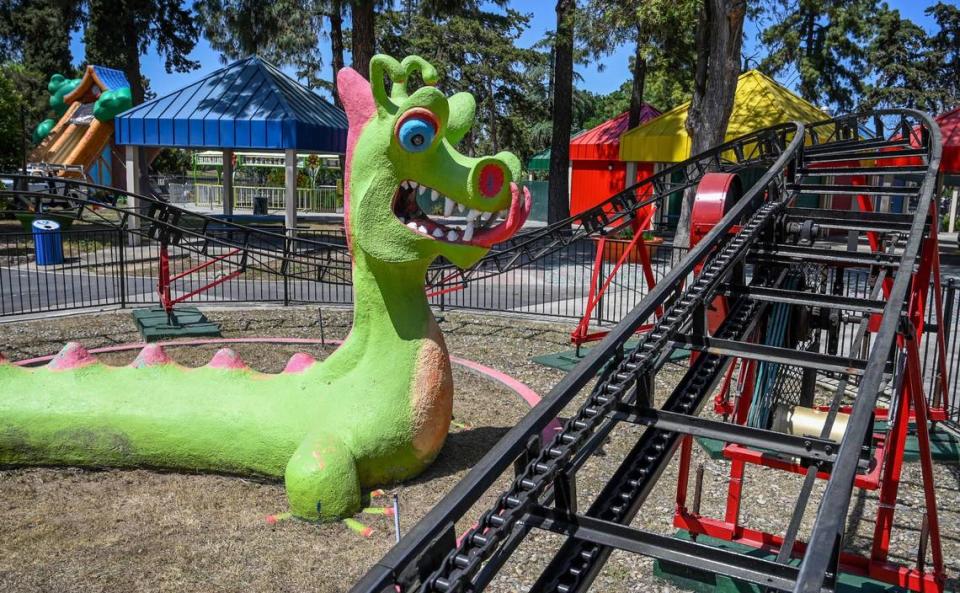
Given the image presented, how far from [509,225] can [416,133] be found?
2.84 feet

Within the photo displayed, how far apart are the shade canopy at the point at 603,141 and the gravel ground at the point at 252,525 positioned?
762 inches

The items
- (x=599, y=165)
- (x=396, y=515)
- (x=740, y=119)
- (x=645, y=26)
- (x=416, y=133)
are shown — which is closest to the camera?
(x=396, y=515)

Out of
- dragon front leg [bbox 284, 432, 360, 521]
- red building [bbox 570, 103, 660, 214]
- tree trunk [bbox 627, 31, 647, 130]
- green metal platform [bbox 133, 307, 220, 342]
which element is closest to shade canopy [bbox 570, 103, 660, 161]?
red building [bbox 570, 103, 660, 214]

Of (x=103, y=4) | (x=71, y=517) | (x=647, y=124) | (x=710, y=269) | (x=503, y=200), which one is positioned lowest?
(x=71, y=517)

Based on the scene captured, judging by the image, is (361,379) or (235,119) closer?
(361,379)

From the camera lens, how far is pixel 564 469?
246cm

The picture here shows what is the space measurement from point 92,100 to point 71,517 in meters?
27.3

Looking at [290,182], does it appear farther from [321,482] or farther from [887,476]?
[887,476]

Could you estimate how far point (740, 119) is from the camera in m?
21.1

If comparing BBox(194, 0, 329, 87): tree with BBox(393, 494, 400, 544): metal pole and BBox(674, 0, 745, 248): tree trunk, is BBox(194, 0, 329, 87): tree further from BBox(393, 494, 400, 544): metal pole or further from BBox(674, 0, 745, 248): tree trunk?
BBox(393, 494, 400, 544): metal pole

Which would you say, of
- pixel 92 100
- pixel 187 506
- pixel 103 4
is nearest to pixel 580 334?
pixel 187 506

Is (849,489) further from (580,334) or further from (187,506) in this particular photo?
(580,334)

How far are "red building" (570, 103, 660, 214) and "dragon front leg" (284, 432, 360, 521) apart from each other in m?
Result: 21.0

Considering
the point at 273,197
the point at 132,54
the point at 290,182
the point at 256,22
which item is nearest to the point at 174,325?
the point at 290,182
